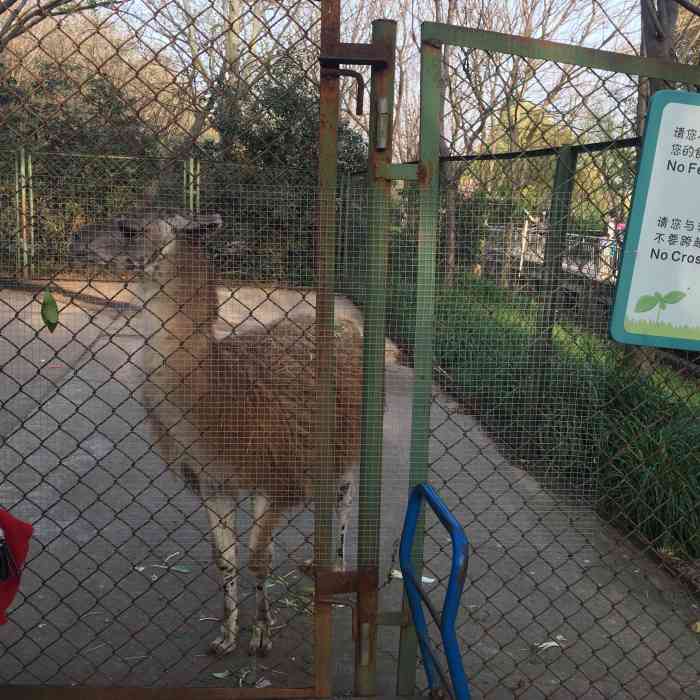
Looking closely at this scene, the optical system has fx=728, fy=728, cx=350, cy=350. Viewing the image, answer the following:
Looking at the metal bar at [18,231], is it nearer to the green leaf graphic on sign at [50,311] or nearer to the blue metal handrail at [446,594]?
the green leaf graphic on sign at [50,311]

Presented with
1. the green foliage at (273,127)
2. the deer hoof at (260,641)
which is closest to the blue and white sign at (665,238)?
the green foliage at (273,127)

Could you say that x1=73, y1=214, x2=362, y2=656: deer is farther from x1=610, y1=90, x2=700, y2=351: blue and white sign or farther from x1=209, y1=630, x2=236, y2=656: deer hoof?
x1=610, y1=90, x2=700, y2=351: blue and white sign

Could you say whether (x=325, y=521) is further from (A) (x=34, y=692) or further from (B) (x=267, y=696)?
(A) (x=34, y=692)

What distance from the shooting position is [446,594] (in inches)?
83.1

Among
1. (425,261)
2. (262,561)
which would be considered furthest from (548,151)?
(262,561)

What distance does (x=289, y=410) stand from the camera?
3229mm

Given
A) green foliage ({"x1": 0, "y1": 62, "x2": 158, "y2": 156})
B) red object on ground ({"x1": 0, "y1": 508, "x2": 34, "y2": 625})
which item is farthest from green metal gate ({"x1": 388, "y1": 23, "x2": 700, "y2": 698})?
red object on ground ({"x1": 0, "y1": 508, "x2": 34, "y2": 625})

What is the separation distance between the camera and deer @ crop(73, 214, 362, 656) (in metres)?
3.01

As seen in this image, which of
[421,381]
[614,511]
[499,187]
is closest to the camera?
[421,381]

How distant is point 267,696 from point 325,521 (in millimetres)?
669

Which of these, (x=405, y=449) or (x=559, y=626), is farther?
(x=559, y=626)

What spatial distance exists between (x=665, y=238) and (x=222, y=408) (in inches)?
70.0

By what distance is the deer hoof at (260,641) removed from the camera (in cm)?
324

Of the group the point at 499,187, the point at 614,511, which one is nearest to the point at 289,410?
the point at 499,187
